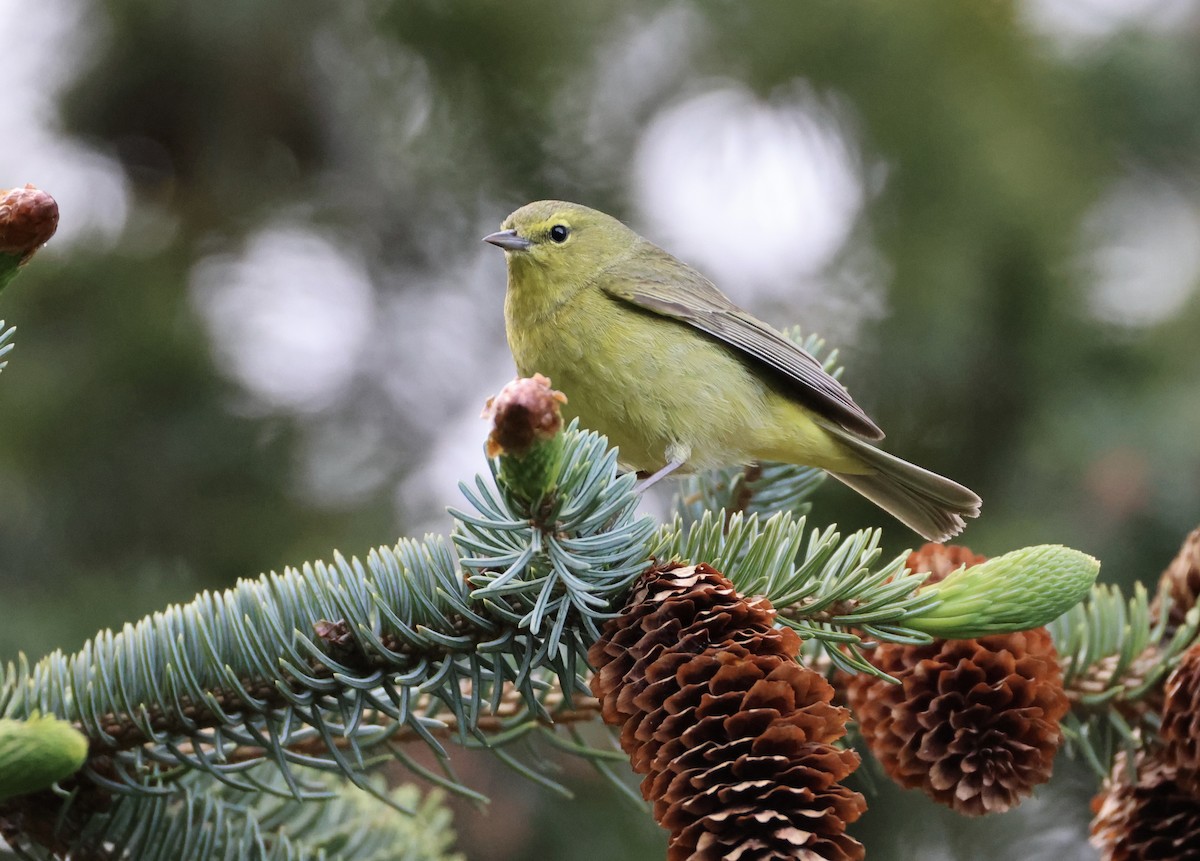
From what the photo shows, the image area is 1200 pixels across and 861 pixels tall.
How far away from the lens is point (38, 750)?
1557mm

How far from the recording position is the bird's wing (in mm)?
4109

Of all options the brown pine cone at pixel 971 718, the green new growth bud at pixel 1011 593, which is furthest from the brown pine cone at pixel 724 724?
the brown pine cone at pixel 971 718

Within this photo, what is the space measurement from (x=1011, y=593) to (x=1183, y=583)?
88cm

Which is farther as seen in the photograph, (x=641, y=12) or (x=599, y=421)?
(x=641, y=12)

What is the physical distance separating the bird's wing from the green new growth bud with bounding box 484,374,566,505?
6.99 ft

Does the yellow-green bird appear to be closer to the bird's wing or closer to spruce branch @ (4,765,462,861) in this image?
the bird's wing

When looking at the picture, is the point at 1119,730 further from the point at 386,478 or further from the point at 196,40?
the point at 196,40

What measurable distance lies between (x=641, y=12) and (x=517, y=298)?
1.71 meters

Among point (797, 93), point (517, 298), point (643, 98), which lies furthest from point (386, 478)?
point (797, 93)

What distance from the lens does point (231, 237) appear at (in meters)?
5.24

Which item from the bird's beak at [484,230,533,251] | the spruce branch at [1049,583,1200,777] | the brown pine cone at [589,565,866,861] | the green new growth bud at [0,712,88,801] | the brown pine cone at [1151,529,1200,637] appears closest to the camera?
the green new growth bud at [0,712,88,801]

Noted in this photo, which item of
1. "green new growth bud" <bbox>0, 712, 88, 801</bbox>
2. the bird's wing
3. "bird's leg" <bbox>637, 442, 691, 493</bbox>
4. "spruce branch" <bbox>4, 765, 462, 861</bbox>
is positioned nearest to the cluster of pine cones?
"spruce branch" <bbox>4, 765, 462, 861</bbox>

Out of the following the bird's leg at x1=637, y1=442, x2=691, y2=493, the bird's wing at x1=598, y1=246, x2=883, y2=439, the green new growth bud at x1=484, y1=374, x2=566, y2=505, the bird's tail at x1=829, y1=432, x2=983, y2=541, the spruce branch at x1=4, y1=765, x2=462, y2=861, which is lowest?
the spruce branch at x1=4, y1=765, x2=462, y2=861

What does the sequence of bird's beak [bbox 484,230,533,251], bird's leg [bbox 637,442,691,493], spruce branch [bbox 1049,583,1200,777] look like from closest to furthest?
spruce branch [bbox 1049,583,1200,777]
bird's leg [bbox 637,442,691,493]
bird's beak [bbox 484,230,533,251]
